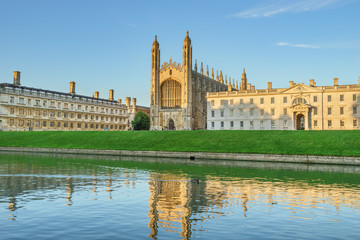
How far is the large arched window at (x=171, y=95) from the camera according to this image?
314 ft

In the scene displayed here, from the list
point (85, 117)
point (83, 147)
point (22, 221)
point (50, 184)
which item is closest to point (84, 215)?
point (22, 221)

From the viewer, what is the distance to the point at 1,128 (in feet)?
265

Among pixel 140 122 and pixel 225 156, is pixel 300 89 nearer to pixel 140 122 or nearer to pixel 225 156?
pixel 225 156

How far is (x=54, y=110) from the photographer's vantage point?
94625 mm

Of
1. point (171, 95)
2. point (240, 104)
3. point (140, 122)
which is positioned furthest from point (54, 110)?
point (240, 104)

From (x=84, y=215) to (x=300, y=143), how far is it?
38272 millimetres

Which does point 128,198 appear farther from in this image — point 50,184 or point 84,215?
point 50,184

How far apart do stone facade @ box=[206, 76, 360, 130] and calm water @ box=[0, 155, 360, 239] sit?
2092 inches

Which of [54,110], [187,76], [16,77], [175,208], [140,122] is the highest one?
[187,76]

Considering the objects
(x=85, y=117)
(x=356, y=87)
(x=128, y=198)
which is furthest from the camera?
(x=85, y=117)

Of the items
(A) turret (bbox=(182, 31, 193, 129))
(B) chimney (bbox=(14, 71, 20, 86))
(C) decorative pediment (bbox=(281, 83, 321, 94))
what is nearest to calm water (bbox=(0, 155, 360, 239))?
(C) decorative pediment (bbox=(281, 83, 321, 94))

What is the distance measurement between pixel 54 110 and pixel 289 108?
59.9m

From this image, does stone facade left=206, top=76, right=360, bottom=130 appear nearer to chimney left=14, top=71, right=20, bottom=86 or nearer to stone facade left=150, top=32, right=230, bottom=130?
stone facade left=150, top=32, right=230, bottom=130

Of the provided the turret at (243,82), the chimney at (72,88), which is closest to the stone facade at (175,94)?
the chimney at (72,88)
